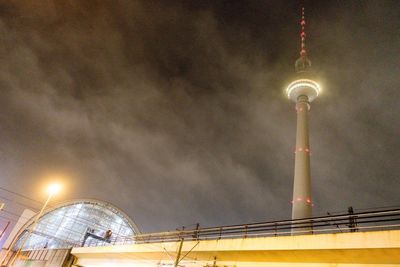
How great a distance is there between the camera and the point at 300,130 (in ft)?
142

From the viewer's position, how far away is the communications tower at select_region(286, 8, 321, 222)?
34.2 meters

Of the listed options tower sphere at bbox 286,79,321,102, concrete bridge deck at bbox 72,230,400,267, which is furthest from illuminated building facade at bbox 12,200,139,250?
tower sphere at bbox 286,79,321,102

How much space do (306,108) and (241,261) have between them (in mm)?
38060

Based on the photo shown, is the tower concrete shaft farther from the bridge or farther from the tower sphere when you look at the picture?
the bridge

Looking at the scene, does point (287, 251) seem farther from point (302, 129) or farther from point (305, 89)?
point (305, 89)

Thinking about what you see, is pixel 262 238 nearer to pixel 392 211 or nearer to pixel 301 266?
pixel 301 266

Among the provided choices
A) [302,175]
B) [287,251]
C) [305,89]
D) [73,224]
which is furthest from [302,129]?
[73,224]

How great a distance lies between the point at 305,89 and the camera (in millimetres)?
51562

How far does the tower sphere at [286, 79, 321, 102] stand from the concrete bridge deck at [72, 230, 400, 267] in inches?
1594

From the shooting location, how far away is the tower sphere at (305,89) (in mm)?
51375

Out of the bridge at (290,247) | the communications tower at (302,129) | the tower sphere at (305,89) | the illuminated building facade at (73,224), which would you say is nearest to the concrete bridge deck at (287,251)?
the bridge at (290,247)

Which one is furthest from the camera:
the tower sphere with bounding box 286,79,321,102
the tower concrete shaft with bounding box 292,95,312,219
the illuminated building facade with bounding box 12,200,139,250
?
the tower sphere with bounding box 286,79,321,102

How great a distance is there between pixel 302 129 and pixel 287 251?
3289 centimetres

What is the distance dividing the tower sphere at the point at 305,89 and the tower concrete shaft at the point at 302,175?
5.32 meters
